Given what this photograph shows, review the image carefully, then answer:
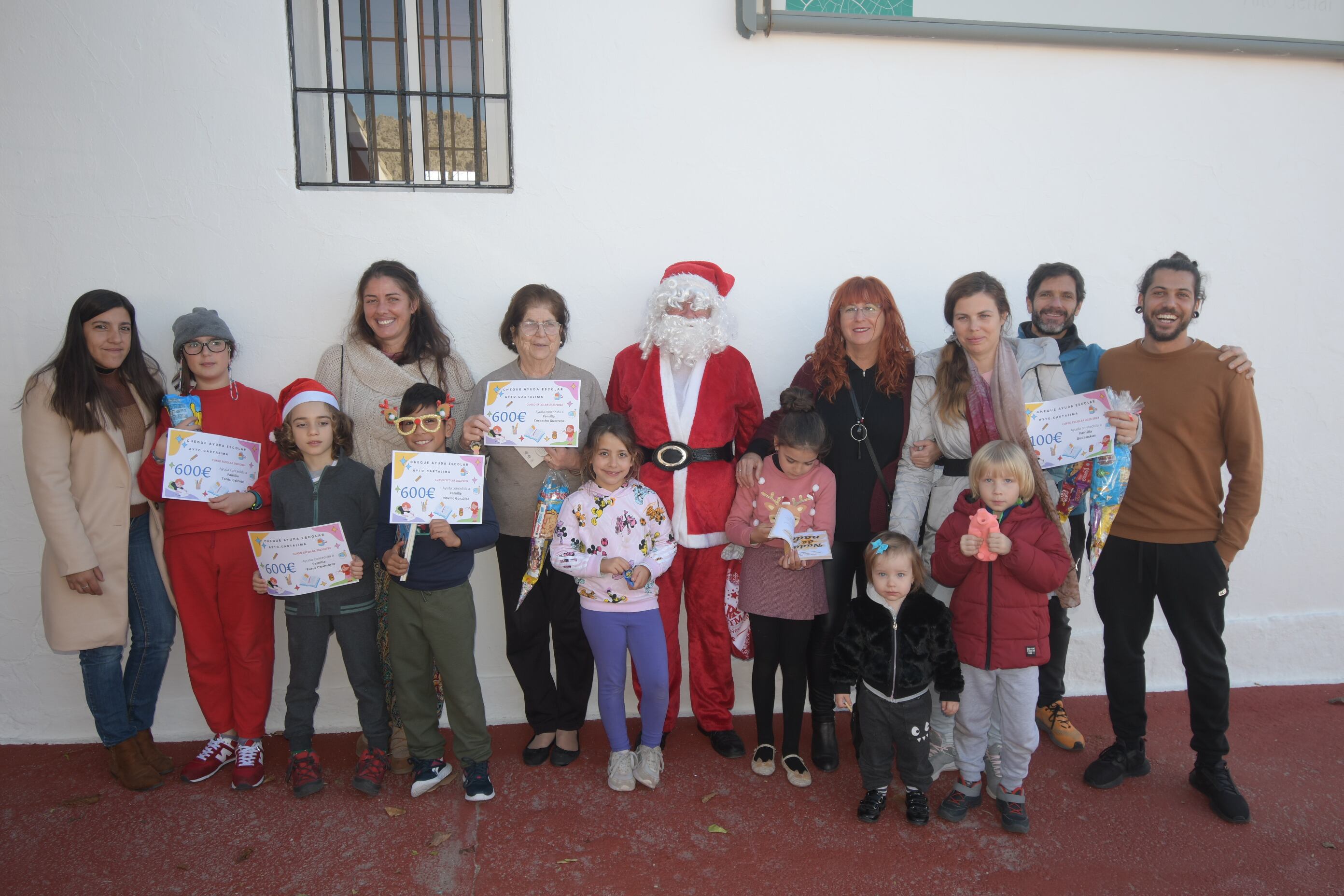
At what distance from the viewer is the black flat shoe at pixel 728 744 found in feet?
12.4

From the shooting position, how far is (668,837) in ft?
10.5

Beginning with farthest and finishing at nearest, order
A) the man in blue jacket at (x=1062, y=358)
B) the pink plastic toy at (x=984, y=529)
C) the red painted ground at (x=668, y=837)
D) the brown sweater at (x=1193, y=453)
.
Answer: the man in blue jacket at (x=1062, y=358) < the brown sweater at (x=1193, y=453) < the pink plastic toy at (x=984, y=529) < the red painted ground at (x=668, y=837)

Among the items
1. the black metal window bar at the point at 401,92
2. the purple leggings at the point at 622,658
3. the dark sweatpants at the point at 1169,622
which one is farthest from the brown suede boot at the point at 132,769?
the dark sweatpants at the point at 1169,622

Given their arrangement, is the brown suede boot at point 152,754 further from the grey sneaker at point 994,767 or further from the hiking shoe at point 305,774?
the grey sneaker at point 994,767

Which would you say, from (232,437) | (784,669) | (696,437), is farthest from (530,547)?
(232,437)

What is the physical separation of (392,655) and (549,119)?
2.83 metres

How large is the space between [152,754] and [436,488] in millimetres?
2058

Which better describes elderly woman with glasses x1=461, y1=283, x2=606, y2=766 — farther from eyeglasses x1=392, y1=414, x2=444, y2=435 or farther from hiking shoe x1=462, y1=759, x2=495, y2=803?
hiking shoe x1=462, y1=759, x2=495, y2=803

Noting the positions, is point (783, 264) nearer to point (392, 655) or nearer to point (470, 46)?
point (470, 46)

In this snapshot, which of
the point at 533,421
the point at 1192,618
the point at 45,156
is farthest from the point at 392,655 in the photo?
the point at 1192,618

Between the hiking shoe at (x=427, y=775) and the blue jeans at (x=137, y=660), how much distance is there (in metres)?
1.36

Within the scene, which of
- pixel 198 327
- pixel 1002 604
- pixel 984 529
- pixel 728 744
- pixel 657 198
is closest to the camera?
pixel 984 529

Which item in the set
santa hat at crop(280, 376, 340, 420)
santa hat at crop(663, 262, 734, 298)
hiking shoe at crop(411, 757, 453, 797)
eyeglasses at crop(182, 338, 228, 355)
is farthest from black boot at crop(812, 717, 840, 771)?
eyeglasses at crop(182, 338, 228, 355)

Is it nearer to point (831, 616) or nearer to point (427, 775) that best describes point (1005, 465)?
point (831, 616)
